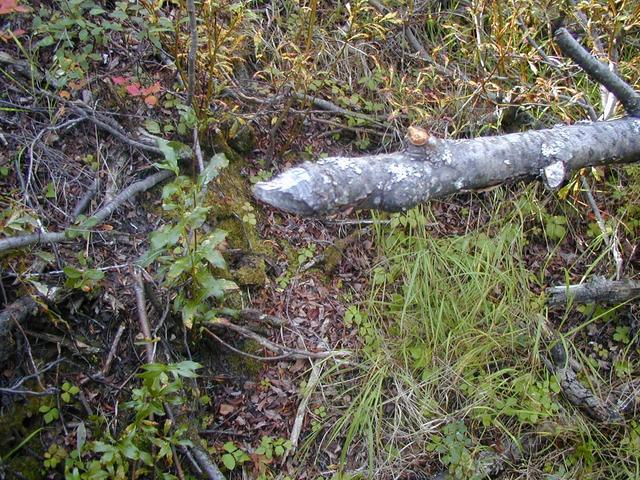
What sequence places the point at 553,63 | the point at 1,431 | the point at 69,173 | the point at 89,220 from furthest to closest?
the point at 553,63 → the point at 69,173 → the point at 89,220 → the point at 1,431

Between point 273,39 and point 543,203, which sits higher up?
point 273,39

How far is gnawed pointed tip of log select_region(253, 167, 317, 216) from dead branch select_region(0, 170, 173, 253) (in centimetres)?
120

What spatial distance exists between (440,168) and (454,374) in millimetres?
1441

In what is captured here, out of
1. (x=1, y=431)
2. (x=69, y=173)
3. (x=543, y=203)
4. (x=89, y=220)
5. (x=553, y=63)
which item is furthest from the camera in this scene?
(x=543, y=203)

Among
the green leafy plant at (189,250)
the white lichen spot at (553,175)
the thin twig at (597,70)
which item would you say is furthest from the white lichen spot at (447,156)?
the green leafy plant at (189,250)

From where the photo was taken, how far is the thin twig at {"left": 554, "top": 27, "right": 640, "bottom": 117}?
2.01 meters

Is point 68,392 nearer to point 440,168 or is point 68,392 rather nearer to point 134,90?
point 134,90

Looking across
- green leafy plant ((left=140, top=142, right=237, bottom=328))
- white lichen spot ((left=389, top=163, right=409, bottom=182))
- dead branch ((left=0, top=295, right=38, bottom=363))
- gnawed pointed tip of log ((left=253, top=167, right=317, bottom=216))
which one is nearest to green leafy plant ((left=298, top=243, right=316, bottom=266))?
green leafy plant ((left=140, top=142, right=237, bottom=328))

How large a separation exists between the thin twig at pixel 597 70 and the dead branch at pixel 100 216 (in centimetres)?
195

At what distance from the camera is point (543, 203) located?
330cm

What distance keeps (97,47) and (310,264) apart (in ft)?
5.67

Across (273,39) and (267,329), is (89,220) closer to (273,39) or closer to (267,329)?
(267,329)

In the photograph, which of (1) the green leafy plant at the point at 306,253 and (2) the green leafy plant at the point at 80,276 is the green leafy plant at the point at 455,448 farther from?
(2) the green leafy plant at the point at 80,276

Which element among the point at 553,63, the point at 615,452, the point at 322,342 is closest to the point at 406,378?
the point at 322,342
